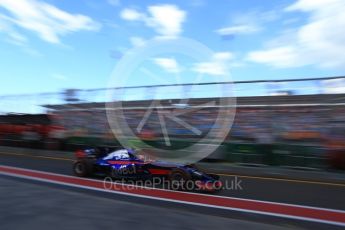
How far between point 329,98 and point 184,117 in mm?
7140

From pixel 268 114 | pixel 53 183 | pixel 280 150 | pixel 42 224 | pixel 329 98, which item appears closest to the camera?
pixel 42 224

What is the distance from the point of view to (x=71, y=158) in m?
19.1

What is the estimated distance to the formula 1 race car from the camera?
35.5ft

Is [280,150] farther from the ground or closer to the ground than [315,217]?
farther from the ground

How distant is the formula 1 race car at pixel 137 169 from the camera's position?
1081 cm

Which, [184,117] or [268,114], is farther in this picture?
[184,117]

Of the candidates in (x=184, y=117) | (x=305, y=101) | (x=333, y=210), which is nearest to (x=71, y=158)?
(x=184, y=117)

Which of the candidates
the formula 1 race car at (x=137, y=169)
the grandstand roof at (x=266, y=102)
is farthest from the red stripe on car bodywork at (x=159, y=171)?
the grandstand roof at (x=266, y=102)

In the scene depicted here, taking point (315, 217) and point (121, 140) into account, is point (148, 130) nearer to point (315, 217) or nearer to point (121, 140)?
point (121, 140)

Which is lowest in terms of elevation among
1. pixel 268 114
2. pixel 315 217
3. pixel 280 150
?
pixel 315 217

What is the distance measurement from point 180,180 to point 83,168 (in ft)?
11.2

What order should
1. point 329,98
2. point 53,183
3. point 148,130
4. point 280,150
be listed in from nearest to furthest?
point 53,183 → point 280,150 → point 329,98 → point 148,130

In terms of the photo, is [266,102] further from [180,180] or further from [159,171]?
[180,180]

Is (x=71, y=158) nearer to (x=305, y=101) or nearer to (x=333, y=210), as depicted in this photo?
(x=305, y=101)
